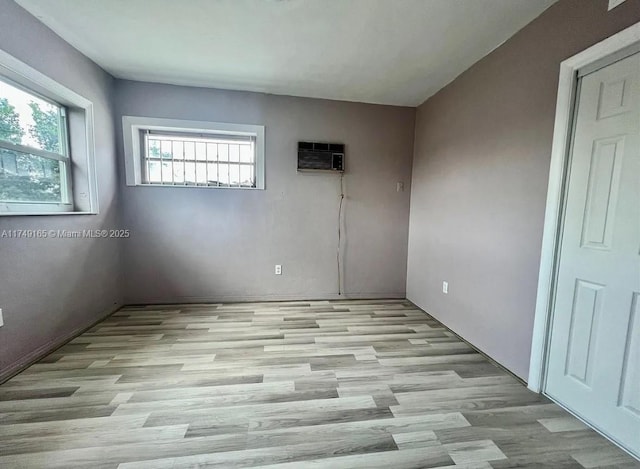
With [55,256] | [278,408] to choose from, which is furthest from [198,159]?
[278,408]

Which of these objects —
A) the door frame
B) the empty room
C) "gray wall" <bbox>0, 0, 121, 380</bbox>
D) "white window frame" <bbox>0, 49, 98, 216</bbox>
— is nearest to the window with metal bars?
the empty room

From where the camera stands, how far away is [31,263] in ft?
6.22

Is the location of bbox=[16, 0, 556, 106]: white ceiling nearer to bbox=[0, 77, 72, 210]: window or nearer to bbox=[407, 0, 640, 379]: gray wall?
bbox=[407, 0, 640, 379]: gray wall

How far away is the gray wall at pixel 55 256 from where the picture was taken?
5.72ft

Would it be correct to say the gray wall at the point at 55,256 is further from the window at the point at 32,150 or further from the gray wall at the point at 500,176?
the gray wall at the point at 500,176

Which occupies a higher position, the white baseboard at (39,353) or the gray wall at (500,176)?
the gray wall at (500,176)

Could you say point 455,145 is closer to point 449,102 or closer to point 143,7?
point 449,102

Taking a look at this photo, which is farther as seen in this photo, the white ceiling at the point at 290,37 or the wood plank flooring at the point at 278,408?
the white ceiling at the point at 290,37

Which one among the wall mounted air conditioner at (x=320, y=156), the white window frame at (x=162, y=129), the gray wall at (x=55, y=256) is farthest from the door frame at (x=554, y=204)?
the gray wall at (x=55, y=256)

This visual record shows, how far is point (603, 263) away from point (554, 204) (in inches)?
16.0

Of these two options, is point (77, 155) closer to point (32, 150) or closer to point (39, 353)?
point (32, 150)

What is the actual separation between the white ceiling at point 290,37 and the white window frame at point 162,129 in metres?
0.43

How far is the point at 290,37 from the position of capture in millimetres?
1995

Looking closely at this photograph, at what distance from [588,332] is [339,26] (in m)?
2.54
